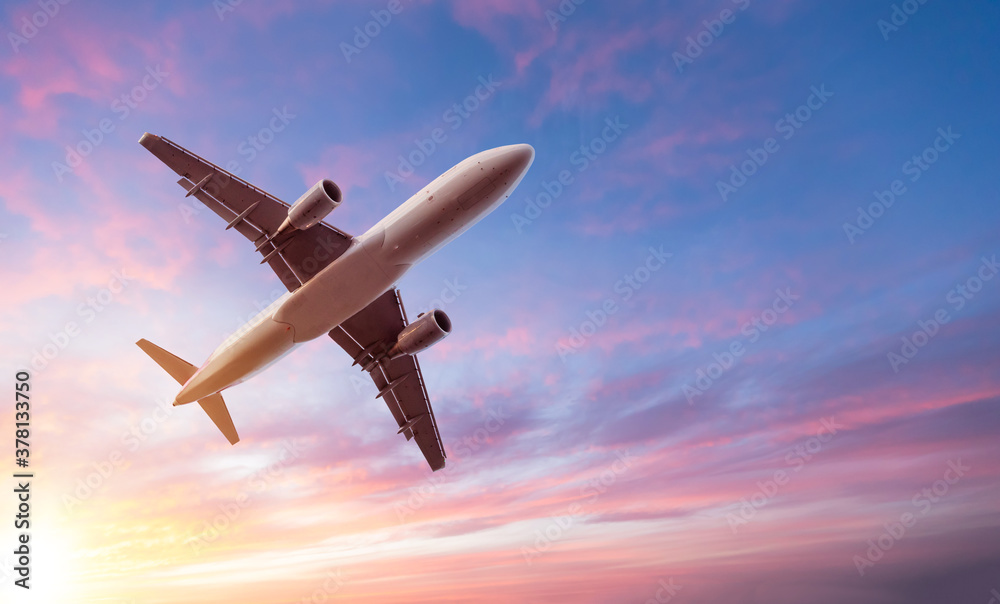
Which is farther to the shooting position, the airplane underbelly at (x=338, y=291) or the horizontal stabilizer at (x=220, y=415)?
the horizontal stabilizer at (x=220, y=415)

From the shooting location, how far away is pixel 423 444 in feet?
120

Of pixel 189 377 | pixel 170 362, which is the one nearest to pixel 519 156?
pixel 189 377

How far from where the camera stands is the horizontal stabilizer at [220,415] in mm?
35812

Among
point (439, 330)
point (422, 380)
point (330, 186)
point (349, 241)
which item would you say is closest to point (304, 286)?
point (349, 241)

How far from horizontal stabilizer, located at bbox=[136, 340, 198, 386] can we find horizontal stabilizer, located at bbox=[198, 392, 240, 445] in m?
1.88

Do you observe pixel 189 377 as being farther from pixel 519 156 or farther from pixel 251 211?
pixel 519 156

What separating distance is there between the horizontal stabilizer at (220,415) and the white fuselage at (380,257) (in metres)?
5.13

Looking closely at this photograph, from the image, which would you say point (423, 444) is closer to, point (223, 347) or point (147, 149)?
point (223, 347)

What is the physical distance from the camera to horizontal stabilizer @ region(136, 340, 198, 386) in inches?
1391

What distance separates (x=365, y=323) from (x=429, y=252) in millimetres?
8827

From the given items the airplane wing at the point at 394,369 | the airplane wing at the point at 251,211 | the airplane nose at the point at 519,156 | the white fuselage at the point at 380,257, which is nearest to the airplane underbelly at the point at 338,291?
the white fuselage at the point at 380,257

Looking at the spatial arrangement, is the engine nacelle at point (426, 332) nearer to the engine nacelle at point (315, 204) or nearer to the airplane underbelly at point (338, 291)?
the airplane underbelly at point (338, 291)

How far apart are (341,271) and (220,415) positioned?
48.3ft

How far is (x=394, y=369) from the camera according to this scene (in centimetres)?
3606
